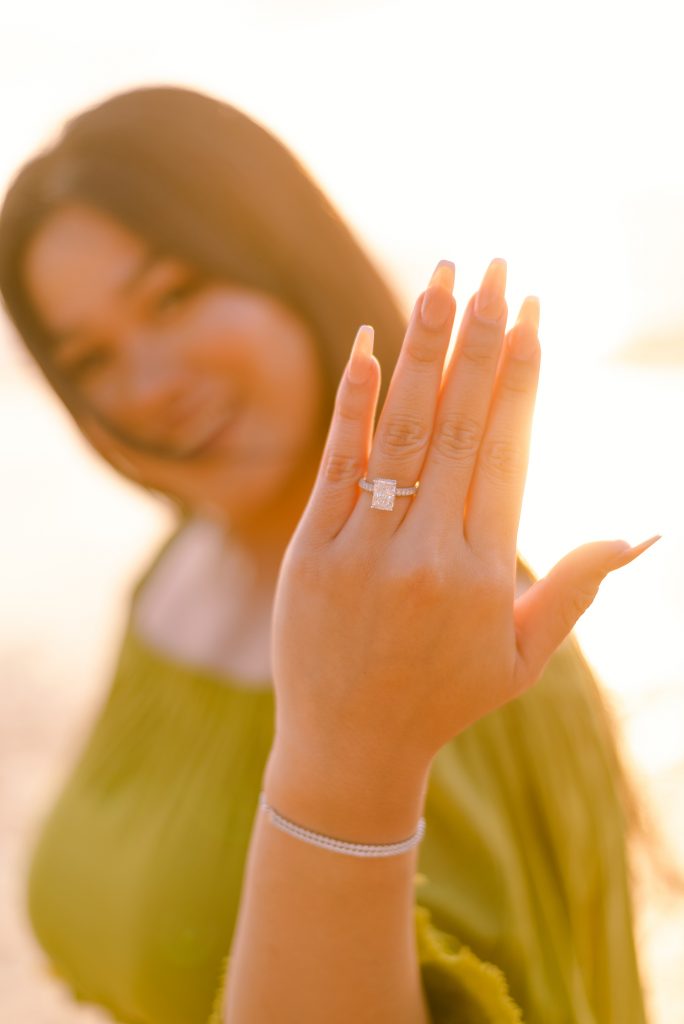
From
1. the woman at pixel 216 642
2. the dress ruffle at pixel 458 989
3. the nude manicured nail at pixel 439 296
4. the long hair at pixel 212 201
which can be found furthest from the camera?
the long hair at pixel 212 201

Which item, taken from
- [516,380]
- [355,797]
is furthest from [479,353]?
[355,797]

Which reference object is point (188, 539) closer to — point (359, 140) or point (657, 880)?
point (657, 880)

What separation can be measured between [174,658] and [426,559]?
0.96 meters

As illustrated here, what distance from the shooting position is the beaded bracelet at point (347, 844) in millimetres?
756

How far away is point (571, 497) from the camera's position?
2146mm

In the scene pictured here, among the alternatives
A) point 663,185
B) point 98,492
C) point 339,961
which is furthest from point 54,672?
point 339,961

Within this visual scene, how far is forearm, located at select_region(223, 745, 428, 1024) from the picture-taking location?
76cm

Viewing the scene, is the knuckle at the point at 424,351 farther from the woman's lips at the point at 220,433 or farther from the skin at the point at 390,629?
the woman's lips at the point at 220,433

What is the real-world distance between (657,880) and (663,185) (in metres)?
2.13

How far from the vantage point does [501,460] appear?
720mm

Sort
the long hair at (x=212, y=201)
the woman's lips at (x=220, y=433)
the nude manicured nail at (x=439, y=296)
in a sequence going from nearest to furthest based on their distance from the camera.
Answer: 1. the nude manicured nail at (x=439, y=296)
2. the long hair at (x=212, y=201)
3. the woman's lips at (x=220, y=433)

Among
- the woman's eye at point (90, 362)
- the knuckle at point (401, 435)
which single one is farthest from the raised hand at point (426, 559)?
the woman's eye at point (90, 362)

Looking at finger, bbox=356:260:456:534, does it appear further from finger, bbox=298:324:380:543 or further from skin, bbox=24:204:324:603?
skin, bbox=24:204:324:603

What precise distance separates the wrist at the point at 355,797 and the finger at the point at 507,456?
20cm
